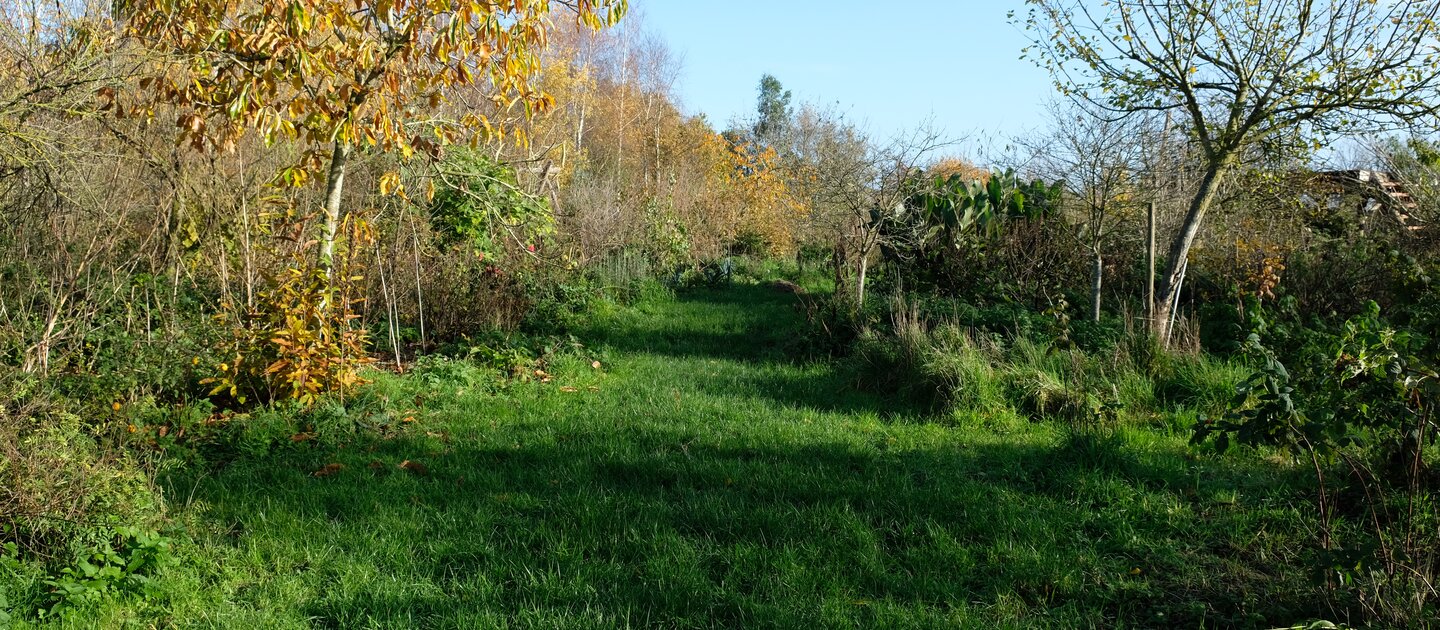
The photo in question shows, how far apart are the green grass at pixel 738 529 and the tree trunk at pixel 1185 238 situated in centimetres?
229

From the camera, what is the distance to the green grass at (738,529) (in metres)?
3.63

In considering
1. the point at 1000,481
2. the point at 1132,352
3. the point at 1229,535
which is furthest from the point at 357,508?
the point at 1132,352

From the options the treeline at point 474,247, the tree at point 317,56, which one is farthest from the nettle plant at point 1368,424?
the tree at point 317,56

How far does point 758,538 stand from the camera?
14.2 feet

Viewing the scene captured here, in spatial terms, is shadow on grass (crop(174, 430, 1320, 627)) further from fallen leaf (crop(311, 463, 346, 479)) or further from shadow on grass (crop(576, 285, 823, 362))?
shadow on grass (crop(576, 285, 823, 362))

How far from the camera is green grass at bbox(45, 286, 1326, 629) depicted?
11.9 ft

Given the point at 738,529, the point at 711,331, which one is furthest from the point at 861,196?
the point at 738,529

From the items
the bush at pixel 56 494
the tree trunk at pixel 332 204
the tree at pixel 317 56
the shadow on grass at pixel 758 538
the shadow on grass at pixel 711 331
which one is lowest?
the shadow on grass at pixel 758 538

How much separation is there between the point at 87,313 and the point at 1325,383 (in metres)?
6.97

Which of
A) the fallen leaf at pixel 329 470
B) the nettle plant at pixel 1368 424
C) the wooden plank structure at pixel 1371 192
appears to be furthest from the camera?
the wooden plank structure at pixel 1371 192

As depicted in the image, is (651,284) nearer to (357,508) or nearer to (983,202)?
(983,202)

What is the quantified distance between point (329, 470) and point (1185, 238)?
7205 mm

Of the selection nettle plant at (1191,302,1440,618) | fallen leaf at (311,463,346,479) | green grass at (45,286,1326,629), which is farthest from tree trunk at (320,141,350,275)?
nettle plant at (1191,302,1440,618)

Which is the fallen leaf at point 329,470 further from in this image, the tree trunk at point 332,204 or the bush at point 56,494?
the tree trunk at point 332,204
